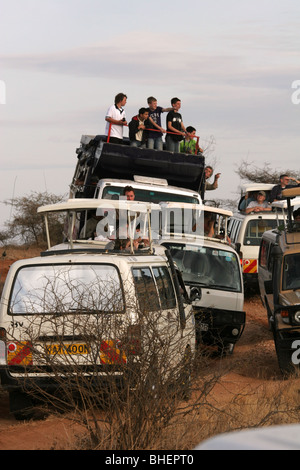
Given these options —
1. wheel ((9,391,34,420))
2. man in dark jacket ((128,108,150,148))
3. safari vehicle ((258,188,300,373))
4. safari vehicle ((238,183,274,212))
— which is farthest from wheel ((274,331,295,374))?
safari vehicle ((238,183,274,212))

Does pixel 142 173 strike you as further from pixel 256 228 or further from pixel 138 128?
pixel 256 228

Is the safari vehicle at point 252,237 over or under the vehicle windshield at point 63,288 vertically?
under

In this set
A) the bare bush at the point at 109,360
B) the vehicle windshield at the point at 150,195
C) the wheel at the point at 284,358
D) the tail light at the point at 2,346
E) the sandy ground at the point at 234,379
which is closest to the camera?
the bare bush at the point at 109,360

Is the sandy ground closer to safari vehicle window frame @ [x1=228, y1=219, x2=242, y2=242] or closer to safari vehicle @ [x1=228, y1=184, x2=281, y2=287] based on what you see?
safari vehicle @ [x1=228, y1=184, x2=281, y2=287]

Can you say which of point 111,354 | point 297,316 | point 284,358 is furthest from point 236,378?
point 111,354

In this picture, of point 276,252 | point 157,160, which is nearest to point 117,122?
point 157,160

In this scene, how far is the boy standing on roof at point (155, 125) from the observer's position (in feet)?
60.7

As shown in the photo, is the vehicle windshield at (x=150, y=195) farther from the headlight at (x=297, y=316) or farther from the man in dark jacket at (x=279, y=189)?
the headlight at (x=297, y=316)

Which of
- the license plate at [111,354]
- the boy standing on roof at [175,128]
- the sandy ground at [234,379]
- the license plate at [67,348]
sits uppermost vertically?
the boy standing on roof at [175,128]

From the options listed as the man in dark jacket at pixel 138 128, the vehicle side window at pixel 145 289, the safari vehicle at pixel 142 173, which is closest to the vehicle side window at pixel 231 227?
the safari vehicle at pixel 142 173

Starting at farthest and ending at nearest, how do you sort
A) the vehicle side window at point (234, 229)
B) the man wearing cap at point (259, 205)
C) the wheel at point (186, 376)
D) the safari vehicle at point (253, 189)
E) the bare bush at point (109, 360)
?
the safari vehicle at point (253, 189)
the vehicle side window at point (234, 229)
the man wearing cap at point (259, 205)
the wheel at point (186, 376)
the bare bush at point (109, 360)

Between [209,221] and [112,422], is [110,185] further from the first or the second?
[112,422]

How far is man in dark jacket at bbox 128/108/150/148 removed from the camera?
1823 centimetres

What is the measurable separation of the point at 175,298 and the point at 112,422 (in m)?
3.01
